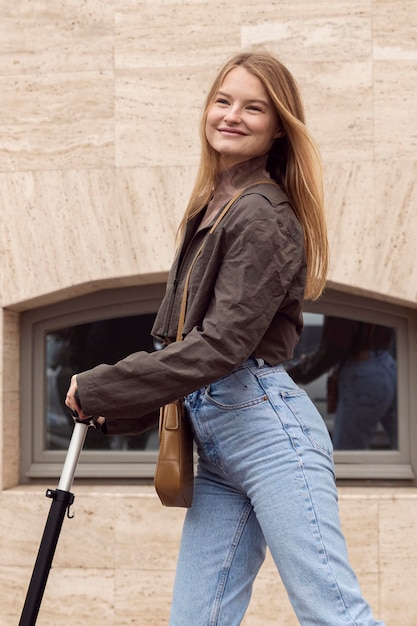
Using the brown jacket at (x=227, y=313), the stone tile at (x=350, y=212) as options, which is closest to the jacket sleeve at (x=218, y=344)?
the brown jacket at (x=227, y=313)

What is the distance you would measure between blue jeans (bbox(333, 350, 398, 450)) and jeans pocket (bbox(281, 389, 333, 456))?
2084 mm

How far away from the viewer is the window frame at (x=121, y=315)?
4.34 m

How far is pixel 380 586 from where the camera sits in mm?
4055

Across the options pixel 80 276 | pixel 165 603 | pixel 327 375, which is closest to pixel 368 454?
pixel 327 375

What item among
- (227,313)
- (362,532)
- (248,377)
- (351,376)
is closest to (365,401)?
(351,376)

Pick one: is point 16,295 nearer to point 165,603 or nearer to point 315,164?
point 165,603

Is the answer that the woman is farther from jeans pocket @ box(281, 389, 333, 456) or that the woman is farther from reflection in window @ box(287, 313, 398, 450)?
reflection in window @ box(287, 313, 398, 450)

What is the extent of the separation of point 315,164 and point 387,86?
174 cm

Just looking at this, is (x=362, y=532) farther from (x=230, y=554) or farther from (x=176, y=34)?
(x=176, y=34)

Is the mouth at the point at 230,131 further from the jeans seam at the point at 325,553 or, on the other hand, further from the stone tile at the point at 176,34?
the stone tile at the point at 176,34

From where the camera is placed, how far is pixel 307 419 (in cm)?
233

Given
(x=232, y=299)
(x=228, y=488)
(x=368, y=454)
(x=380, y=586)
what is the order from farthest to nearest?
1. (x=368, y=454)
2. (x=380, y=586)
3. (x=228, y=488)
4. (x=232, y=299)

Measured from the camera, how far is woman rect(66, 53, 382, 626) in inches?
86.7

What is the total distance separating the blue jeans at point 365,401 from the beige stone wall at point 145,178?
1.00ft
